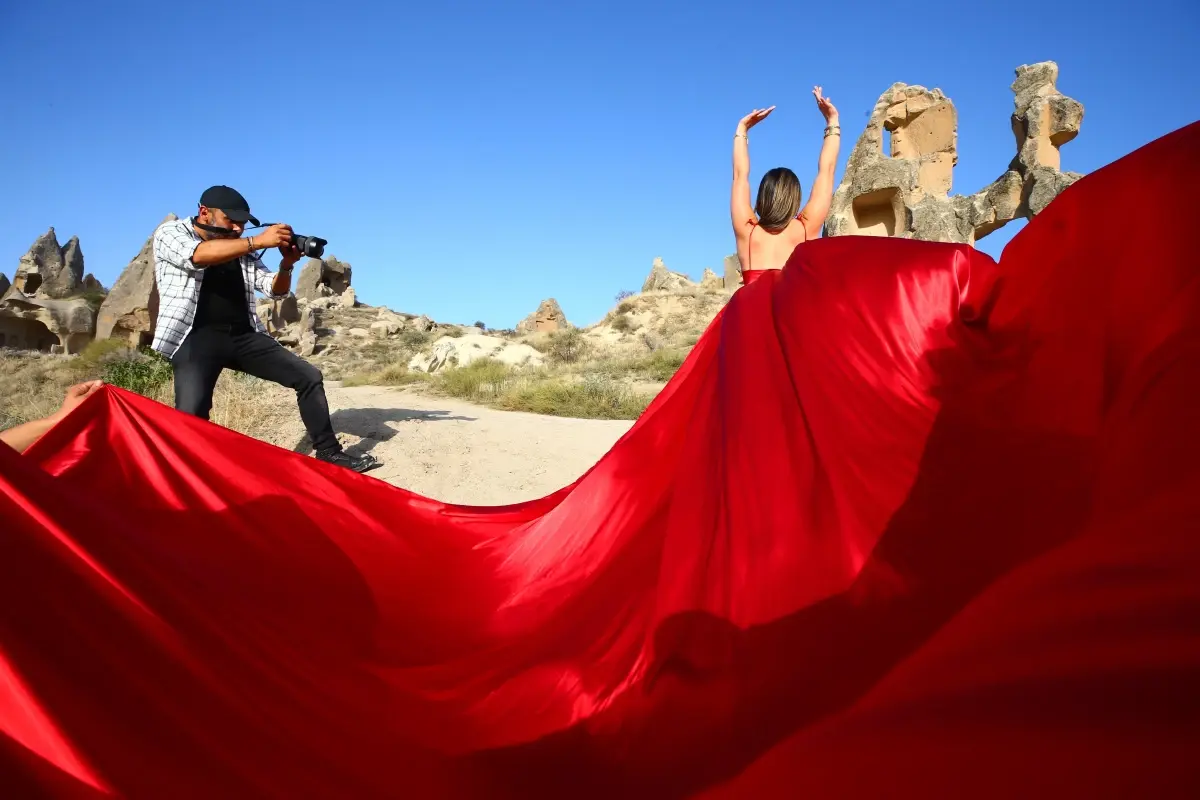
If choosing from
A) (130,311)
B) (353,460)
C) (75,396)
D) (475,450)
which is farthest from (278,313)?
(75,396)

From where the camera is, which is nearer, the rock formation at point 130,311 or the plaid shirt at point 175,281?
the plaid shirt at point 175,281

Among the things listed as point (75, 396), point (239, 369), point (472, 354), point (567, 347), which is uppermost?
point (567, 347)

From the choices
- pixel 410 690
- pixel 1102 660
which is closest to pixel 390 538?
pixel 410 690

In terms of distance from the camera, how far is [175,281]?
13.5 ft

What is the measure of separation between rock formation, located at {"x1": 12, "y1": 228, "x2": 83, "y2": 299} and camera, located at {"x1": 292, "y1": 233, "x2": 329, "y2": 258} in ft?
104

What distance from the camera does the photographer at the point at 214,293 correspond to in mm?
4027

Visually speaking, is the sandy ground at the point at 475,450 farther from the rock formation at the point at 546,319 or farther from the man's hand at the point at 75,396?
the rock formation at the point at 546,319

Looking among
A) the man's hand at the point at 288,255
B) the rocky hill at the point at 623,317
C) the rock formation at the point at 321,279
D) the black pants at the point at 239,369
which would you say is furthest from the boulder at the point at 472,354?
the rock formation at the point at 321,279

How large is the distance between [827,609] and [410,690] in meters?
0.90

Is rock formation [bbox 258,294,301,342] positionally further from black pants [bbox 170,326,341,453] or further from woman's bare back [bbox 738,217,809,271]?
woman's bare back [bbox 738,217,809,271]

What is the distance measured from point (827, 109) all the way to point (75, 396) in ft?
11.5

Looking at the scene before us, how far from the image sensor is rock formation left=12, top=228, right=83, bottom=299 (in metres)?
30.1

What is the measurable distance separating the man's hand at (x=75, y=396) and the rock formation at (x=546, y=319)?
26.6 meters

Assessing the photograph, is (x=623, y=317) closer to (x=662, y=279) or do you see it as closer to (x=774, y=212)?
(x=662, y=279)
